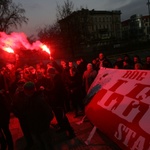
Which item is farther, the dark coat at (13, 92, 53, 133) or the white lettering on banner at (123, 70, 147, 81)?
the white lettering on banner at (123, 70, 147, 81)

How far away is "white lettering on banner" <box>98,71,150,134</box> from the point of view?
3604 mm

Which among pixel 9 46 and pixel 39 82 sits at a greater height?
pixel 9 46

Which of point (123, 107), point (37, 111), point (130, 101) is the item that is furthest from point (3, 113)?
point (130, 101)

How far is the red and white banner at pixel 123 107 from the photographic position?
11.6 ft

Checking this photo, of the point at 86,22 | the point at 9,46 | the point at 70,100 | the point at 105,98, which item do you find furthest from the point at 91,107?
the point at 86,22

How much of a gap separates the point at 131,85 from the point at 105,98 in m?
0.75

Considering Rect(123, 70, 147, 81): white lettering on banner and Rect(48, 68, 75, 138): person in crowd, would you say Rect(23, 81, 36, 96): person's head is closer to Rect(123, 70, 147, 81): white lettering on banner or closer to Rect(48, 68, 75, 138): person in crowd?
Rect(48, 68, 75, 138): person in crowd

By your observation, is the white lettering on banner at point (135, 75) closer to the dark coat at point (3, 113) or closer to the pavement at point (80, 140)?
the pavement at point (80, 140)

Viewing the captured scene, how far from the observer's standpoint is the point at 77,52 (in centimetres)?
3016

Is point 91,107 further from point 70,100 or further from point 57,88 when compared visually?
point 70,100

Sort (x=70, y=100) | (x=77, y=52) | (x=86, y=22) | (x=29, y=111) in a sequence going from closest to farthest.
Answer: (x=29, y=111) < (x=70, y=100) < (x=77, y=52) < (x=86, y=22)

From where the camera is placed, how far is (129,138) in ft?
12.1

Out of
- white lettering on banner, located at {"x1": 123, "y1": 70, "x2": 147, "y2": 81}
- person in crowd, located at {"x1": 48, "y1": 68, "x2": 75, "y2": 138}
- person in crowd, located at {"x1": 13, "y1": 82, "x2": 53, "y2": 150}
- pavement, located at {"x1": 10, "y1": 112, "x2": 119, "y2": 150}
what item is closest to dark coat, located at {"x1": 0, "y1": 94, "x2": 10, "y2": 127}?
person in crowd, located at {"x1": 13, "y1": 82, "x2": 53, "y2": 150}

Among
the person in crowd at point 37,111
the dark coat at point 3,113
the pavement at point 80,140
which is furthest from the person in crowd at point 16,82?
the person in crowd at point 37,111
